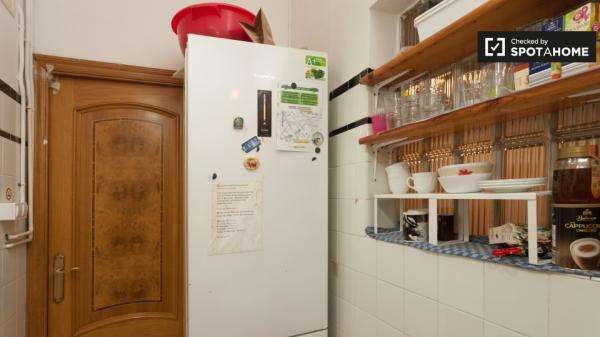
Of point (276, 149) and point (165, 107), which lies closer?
point (276, 149)

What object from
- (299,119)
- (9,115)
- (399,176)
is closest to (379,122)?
(399,176)

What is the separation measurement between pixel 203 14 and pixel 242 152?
24.2 inches

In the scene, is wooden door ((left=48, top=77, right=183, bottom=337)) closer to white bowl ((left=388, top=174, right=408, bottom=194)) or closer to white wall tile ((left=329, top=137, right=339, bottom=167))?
white wall tile ((left=329, top=137, right=339, bottom=167))

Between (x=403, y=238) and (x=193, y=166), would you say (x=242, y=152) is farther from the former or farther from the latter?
(x=403, y=238)

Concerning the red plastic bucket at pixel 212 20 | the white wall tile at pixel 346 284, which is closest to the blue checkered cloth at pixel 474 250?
the white wall tile at pixel 346 284

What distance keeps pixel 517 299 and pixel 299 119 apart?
3.14ft

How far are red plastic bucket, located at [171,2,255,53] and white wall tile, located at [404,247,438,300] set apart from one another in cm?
113

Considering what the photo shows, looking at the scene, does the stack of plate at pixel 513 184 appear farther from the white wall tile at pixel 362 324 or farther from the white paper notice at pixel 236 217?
the white paper notice at pixel 236 217

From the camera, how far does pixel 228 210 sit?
1.24 metres

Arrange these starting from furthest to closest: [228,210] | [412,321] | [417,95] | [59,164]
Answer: [59,164]
[228,210]
[417,95]
[412,321]

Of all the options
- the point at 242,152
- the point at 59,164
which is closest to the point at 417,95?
the point at 242,152

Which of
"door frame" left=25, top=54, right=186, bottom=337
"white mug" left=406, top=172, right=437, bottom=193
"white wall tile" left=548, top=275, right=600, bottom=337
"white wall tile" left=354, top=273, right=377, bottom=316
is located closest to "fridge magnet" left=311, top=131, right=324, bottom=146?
"white mug" left=406, top=172, right=437, bottom=193

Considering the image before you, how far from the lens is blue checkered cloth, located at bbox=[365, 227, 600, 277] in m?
Answer: 0.65

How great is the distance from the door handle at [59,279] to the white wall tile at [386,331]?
1.55 meters
